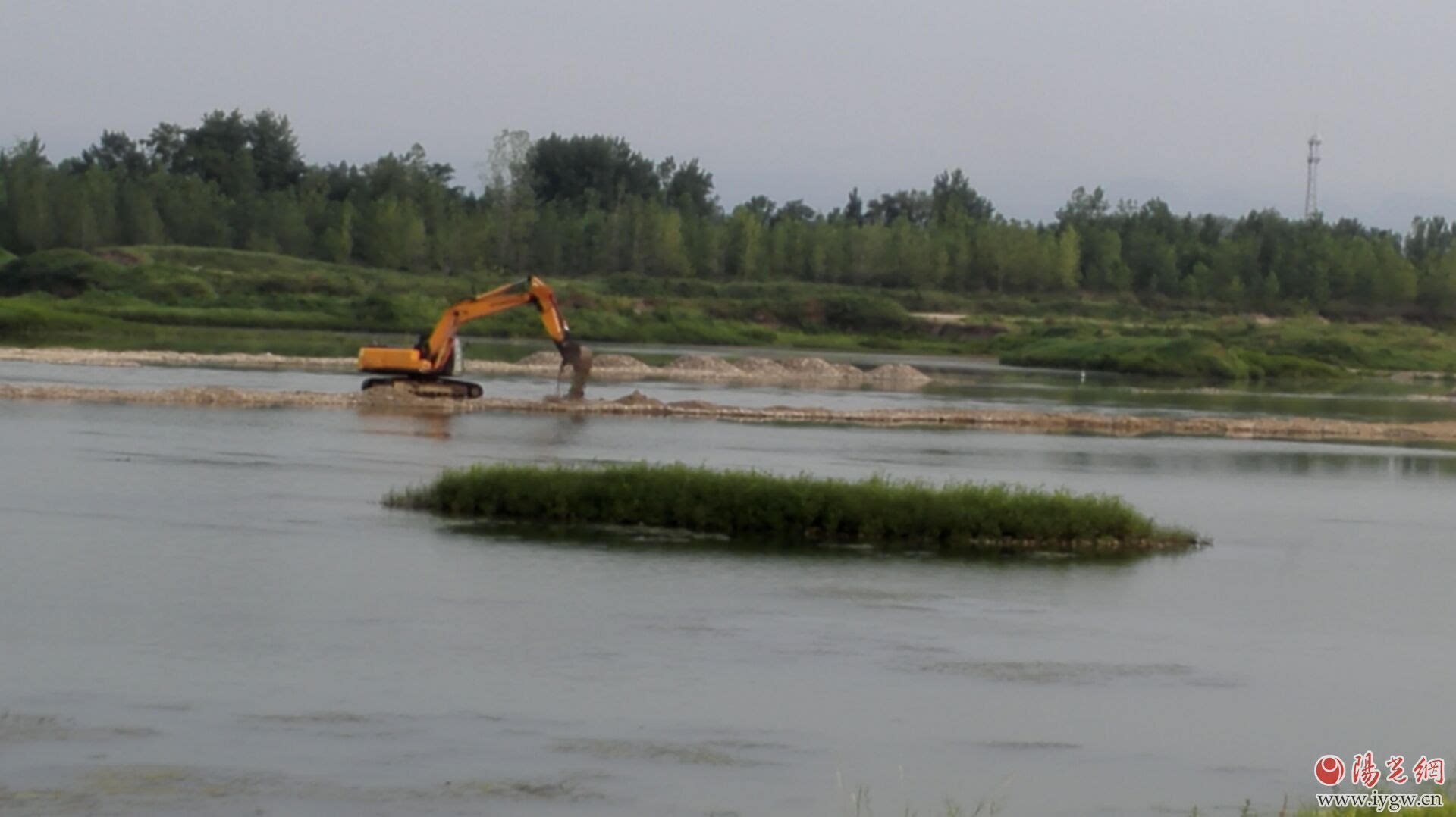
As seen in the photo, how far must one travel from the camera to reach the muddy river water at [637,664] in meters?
13.0

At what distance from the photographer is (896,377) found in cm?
6550

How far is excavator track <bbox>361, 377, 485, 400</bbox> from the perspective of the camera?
43.4m

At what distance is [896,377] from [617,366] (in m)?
9.57

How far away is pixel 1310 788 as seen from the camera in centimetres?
1377

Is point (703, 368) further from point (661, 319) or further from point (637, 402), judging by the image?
point (661, 319)

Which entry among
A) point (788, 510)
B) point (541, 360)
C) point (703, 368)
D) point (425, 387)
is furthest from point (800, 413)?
point (788, 510)

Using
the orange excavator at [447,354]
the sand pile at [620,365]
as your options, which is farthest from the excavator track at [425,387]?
the sand pile at [620,365]

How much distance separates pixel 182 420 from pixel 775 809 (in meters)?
25.9

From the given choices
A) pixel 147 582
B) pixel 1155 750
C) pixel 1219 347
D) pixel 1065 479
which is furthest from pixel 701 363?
pixel 1155 750

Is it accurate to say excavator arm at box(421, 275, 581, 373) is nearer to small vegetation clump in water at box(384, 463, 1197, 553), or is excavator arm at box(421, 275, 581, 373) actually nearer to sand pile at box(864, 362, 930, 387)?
small vegetation clump in water at box(384, 463, 1197, 553)

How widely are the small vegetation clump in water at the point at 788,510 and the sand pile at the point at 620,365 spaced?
121 feet

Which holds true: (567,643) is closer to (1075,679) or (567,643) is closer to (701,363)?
(1075,679)

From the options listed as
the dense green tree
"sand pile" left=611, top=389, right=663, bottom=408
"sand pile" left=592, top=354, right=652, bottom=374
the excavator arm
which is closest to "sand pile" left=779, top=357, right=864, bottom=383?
"sand pile" left=592, top=354, right=652, bottom=374

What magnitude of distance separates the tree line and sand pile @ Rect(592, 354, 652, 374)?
47807 mm
